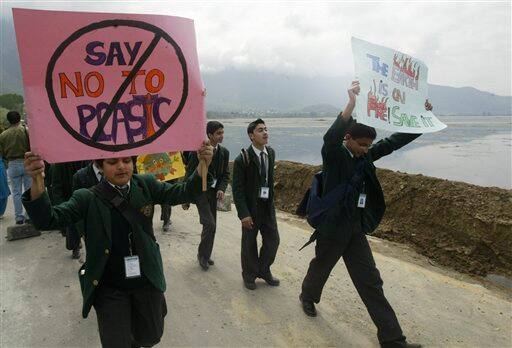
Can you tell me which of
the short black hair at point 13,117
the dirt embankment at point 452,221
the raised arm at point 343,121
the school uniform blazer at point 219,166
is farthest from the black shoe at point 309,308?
the short black hair at point 13,117

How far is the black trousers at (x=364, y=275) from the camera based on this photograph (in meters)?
3.79

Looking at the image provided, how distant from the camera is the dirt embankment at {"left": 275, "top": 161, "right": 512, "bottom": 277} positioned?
7094 millimetres

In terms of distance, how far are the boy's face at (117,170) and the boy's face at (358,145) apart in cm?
225

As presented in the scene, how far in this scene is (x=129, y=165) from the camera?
9.18ft

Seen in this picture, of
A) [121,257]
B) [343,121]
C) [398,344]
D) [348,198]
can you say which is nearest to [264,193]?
A: [348,198]

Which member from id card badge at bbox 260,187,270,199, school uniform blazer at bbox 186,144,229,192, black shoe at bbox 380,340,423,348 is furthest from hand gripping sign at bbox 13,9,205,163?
school uniform blazer at bbox 186,144,229,192

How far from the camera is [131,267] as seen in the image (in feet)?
8.96

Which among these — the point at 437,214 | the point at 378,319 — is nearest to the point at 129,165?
the point at 378,319

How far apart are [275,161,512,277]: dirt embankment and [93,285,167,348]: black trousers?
6020 millimetres

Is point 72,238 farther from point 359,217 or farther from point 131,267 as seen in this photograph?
point 359,217

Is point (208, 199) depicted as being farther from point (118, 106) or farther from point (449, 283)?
point (449, 283)

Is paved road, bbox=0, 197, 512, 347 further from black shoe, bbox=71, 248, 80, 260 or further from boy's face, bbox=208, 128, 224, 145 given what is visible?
boy's face, bbox=208, 128, 224, 145

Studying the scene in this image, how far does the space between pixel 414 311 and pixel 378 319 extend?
1.18 m

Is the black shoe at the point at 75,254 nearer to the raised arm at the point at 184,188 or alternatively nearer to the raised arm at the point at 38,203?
the raised arm at the point at 184,188
